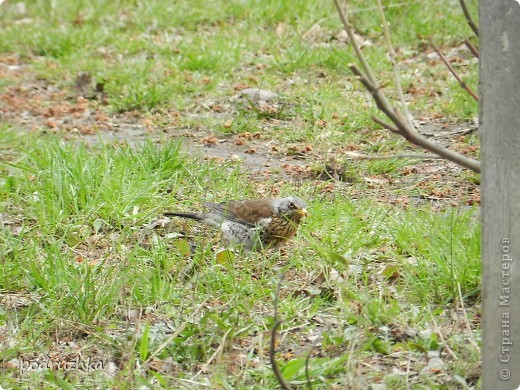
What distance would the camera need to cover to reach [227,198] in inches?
235

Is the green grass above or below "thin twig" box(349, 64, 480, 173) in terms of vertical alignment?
below

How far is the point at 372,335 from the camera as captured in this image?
4.05m

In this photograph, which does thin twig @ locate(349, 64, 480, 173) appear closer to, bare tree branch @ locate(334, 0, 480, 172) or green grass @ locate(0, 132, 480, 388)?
bare tree branch @ locate(334, 0, 480, 172)

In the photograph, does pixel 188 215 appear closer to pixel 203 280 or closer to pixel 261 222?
pixel 261 222

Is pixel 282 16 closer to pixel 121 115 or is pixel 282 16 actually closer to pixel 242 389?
pixel 121 115

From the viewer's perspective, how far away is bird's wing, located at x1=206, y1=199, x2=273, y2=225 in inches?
210

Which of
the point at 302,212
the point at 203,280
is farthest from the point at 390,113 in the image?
the point at 302,212

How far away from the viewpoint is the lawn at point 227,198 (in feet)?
13.6

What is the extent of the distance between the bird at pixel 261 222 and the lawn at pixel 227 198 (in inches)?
3.3

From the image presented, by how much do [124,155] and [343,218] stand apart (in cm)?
170

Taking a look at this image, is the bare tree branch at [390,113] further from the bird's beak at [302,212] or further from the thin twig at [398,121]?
the bird's beak at [302,212]

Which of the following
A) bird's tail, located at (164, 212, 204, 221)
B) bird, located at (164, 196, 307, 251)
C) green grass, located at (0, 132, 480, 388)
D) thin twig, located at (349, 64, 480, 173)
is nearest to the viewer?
thin twig, located at (349, 64, 480, 173)

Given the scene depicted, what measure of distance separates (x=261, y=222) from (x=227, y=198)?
74cm

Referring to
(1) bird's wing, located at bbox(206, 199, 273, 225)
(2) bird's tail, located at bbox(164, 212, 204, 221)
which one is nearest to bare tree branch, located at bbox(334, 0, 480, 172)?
(1) bird's wing, located at bbox(206, 199, 273, 225)
